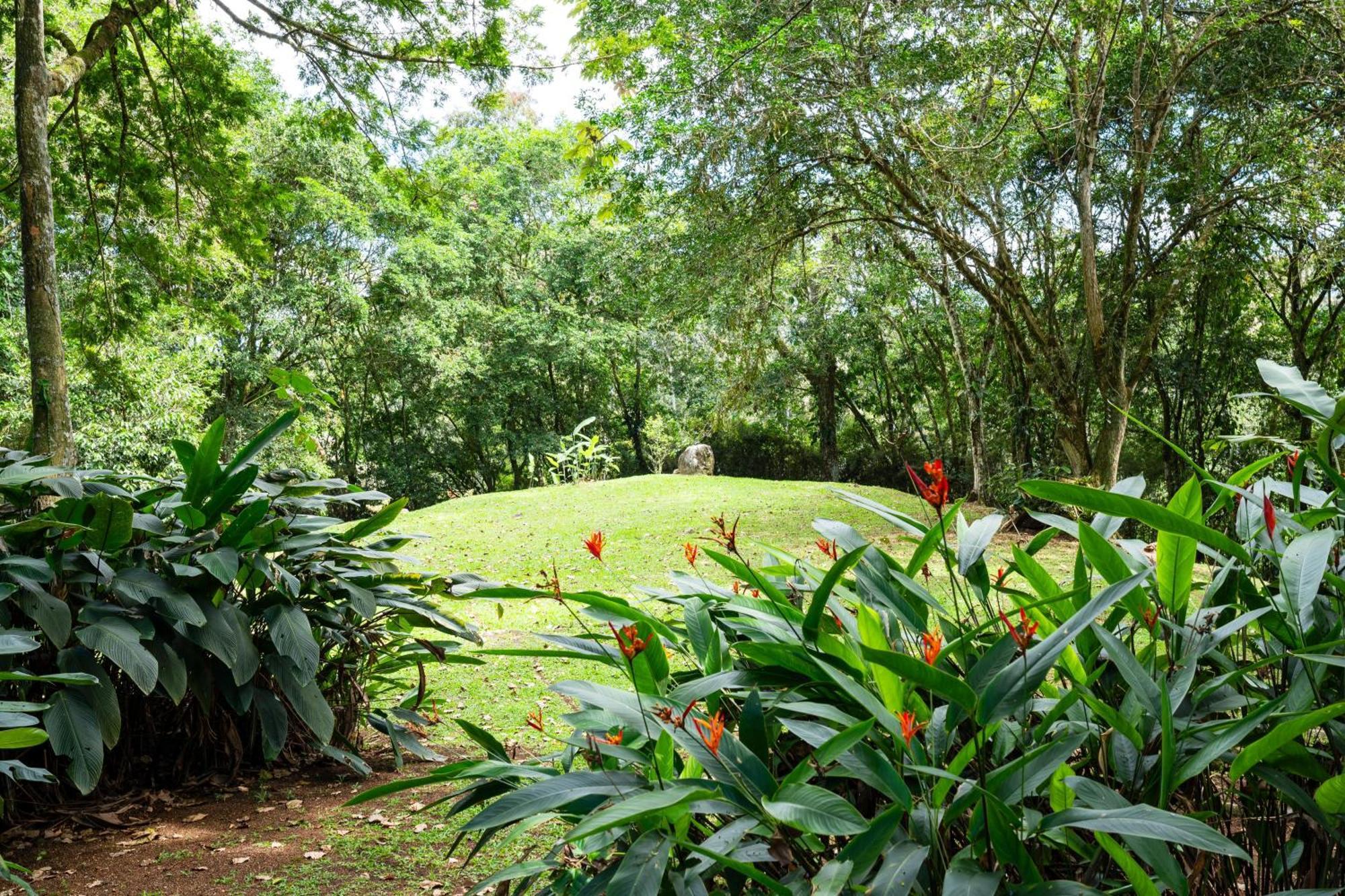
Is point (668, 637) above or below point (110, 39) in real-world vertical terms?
below

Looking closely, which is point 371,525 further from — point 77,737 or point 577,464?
point 577,464

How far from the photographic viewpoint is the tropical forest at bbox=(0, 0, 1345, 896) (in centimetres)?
106

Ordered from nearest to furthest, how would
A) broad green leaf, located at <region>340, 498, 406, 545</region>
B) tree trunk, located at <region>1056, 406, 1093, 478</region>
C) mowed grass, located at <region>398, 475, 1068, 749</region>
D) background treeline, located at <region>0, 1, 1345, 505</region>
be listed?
broad green leaf, located at <region>340, 498, 406, 545</region> < mowed grass, located at <region>398, 475, 1068, 749</region> < background treeline, located at <region>0, 1, 1345, 505</region> < tree trunk, located at <region>1056, 406, 1093, 478</region>

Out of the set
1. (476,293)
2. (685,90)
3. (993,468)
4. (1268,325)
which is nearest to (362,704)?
(685,90)

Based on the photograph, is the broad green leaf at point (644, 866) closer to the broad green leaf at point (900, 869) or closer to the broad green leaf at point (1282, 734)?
the broad green leaf at point (900, 869)

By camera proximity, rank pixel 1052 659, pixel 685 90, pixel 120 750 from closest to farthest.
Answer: pixel 1052 659, pixel 120 750, pixel 685 90

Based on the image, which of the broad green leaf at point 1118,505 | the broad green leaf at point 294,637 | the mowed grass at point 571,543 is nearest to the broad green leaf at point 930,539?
the broad green leaf at point 1118,505

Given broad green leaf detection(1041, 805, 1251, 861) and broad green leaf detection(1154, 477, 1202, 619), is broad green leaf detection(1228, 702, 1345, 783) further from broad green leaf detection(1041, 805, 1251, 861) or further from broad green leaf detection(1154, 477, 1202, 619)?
broad green leaf detection(1154, 477, 1202, 619)

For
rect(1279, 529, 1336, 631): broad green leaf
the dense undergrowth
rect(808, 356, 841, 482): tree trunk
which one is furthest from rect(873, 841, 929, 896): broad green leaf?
rect(808, 356, 841, 482): tree trunk

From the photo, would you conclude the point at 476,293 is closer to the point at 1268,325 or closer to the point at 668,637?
the point at 1268,325

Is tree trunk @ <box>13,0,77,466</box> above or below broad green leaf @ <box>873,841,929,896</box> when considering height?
above

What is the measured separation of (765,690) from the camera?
4.28 feet

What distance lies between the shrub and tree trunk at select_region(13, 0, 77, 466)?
1.67ft

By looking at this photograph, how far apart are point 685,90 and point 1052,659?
604 cm
